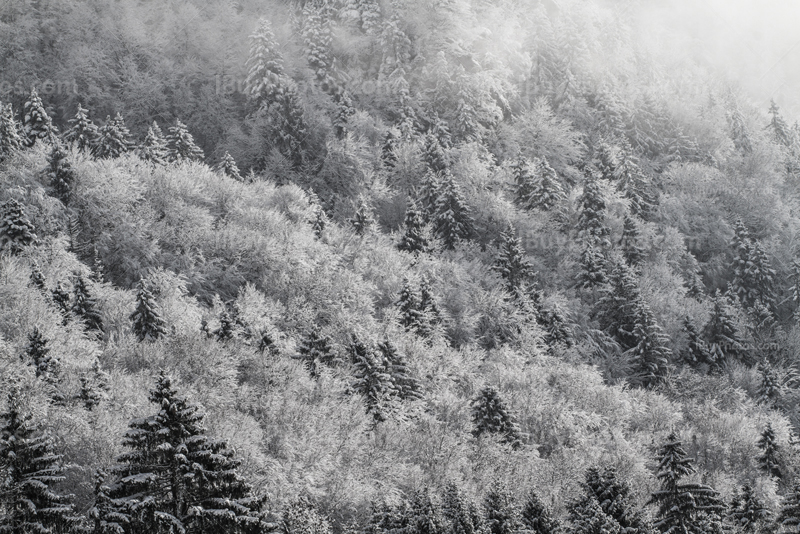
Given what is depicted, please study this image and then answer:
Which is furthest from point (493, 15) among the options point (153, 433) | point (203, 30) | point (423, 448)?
point (153, 433)

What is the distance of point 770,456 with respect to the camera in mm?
55500

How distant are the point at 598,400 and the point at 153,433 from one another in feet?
153

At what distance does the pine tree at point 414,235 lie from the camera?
76562 mm

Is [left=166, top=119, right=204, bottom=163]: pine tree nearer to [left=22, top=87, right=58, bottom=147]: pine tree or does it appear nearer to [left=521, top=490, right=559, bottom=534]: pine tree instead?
[left=22, top=87, right=58, bottom=147]: pine tree

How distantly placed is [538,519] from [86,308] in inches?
1318

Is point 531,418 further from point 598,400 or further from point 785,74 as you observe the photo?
point 785,74

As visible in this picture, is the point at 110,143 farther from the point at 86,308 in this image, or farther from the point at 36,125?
the point at 86,308

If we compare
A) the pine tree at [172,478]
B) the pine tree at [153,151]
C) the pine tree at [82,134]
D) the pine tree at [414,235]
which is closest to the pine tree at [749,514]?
the pine tree at [172,478]

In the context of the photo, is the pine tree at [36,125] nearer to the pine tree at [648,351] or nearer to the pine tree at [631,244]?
the pine tree at [648,351]

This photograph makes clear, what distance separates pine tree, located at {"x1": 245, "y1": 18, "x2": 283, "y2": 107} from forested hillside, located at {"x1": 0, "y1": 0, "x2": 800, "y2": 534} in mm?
493

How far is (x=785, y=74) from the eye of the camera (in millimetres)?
167750

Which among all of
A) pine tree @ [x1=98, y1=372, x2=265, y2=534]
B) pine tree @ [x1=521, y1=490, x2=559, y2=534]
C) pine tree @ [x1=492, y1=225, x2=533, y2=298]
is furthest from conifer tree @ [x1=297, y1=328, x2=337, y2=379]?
pine tree @ [x1=98, y1=372, x2=265, y2=534]

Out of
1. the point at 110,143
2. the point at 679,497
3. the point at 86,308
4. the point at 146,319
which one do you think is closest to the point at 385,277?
the point at 146,319

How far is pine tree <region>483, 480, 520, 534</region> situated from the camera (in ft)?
111
